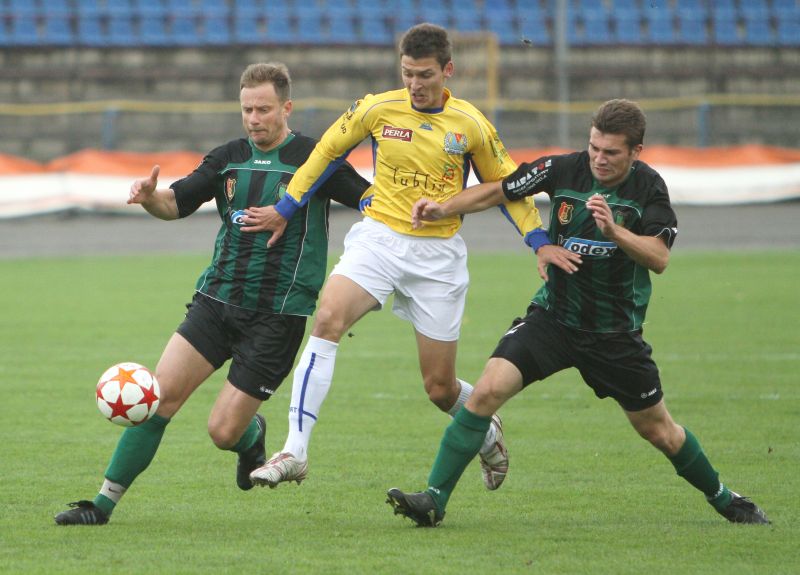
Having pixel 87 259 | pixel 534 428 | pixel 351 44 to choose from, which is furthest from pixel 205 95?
pixel 534 428

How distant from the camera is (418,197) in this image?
6.29 m

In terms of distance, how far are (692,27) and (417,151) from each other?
22.2 meters

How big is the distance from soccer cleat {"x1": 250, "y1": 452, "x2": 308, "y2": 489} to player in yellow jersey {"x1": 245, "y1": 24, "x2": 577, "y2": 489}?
0.75 meters

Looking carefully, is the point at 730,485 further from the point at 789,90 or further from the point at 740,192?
the point at 789,90

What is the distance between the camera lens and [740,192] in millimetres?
21406

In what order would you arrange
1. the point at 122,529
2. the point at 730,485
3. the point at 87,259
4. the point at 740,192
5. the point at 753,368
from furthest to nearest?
the point at 740,192
the point at 87,259
the point at 753,368
the point at 730,485
the point at 122,529

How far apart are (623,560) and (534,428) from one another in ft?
10.3

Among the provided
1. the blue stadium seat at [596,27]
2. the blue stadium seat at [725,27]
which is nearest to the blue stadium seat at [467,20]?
the blue stadium seat at [596,27]

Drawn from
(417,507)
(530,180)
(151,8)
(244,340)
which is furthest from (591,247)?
(151,8)

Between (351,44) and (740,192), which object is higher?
(351,44)

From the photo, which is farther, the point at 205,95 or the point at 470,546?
the point at 205,95

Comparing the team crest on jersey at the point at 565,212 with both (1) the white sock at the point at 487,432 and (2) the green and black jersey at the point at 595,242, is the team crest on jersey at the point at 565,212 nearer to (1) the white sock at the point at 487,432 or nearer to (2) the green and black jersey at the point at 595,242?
(2) the green and black jersey at the point at 595,242

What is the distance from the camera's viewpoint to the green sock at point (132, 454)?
18.7ft

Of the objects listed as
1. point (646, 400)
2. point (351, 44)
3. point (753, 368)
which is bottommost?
point (753, 368)
